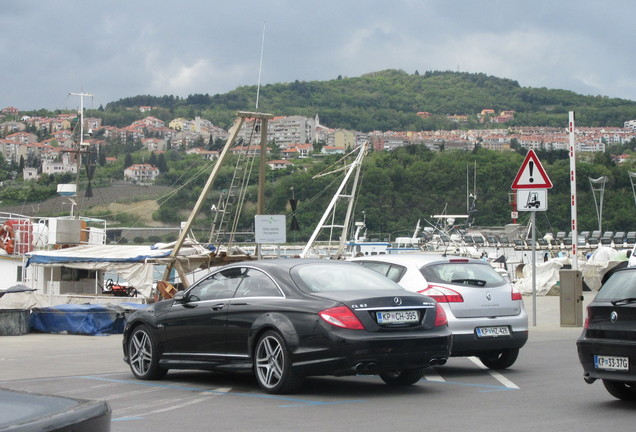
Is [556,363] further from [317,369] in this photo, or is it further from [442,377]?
[317,369]

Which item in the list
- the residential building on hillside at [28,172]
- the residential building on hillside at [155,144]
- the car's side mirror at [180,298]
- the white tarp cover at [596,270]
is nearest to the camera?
the car's side mirror at [180,298]

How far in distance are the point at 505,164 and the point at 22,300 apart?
102m

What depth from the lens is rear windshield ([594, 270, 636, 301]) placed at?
353 inches

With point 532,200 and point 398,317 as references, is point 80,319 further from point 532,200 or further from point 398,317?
point 398,317

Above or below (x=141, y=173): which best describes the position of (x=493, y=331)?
below

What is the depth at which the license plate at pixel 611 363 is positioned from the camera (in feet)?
28.5

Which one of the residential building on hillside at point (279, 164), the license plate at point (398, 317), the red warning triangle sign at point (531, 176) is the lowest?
the license plate at point (398, 317)

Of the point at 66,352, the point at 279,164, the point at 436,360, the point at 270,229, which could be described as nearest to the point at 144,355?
the point at 436,360

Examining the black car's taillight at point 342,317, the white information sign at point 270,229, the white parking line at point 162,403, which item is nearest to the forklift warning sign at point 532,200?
the white information sign at point 270,229

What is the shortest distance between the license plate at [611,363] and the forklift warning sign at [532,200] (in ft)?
31.8

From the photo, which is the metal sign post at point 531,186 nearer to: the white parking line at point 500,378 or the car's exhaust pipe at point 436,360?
the white parking line at point 500,378

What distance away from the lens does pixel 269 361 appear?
33.1 feet

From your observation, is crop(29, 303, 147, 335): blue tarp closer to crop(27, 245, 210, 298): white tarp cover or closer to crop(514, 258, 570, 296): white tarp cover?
crop(27, 245, 210, 298): white tarp cover

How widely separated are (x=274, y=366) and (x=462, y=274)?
11.2 feet
